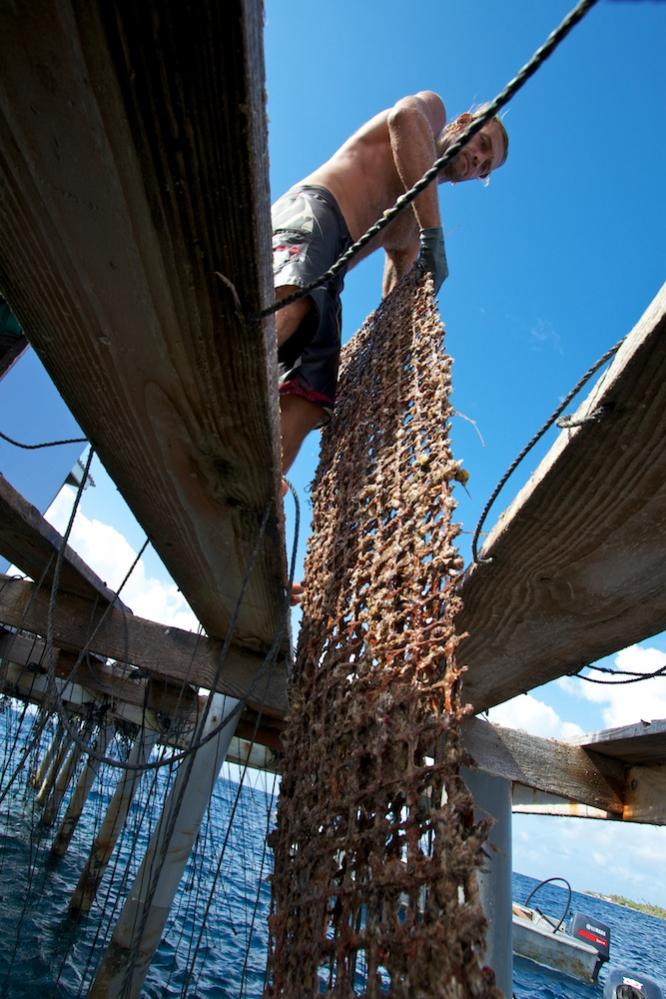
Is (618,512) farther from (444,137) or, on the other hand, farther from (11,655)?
(11,655)

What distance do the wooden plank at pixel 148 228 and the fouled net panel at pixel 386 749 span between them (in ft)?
1.48

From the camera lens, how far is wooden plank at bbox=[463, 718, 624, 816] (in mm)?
3602

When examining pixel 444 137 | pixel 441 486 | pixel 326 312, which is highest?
pixel 444 137

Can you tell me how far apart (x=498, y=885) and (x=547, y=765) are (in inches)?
31.6

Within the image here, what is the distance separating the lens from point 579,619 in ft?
6.72

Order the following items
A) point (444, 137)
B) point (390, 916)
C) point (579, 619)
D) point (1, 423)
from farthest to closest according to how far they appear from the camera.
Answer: point (1, 423) → point (444, 137) → point (579, 619) → point (390, 916)

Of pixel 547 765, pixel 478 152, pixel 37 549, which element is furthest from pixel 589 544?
pixel 478 152

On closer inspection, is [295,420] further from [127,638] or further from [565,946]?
[565,946]

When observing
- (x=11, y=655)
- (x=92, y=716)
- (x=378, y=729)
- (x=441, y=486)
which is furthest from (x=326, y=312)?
(x=92, y=716)

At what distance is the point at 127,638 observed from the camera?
11.8 ft

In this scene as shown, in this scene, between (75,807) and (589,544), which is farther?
(75,807)

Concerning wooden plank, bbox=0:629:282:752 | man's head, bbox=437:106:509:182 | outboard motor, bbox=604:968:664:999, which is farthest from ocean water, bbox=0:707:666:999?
outboard motor, bbox=604:968:664:999

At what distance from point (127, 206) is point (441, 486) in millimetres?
962

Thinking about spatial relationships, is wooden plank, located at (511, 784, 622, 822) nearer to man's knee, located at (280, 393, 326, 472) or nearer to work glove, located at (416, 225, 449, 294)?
man's knee, located at (280, 393, 326, 472)
